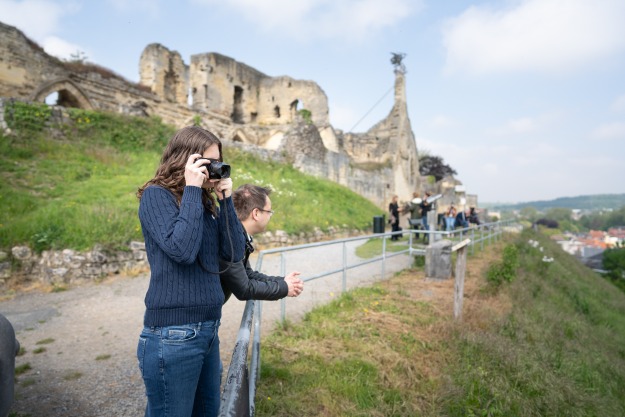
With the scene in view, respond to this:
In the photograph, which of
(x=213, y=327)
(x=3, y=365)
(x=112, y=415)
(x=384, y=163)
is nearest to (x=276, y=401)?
(x=112, y=415)

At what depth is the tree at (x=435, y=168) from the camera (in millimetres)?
42069

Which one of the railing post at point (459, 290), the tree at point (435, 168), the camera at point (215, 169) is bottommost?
the railing post at point (459, 290)

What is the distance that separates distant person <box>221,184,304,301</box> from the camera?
6.37 feet

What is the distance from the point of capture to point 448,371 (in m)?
3.76

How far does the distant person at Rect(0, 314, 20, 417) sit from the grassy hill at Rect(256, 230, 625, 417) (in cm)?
166

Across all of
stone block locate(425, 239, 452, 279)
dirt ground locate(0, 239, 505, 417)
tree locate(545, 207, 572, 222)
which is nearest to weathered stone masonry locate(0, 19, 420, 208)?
stone block locate(425, 239, 452, 279)

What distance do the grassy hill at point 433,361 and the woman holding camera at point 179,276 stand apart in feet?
5.14

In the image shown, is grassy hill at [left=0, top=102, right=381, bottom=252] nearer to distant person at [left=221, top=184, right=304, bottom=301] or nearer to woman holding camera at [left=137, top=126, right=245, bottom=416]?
distant person at [left=221, top=184, right=304, bottom=301]

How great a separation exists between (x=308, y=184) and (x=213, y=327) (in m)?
14.2

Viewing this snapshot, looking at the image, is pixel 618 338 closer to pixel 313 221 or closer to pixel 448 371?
pixel 448 371

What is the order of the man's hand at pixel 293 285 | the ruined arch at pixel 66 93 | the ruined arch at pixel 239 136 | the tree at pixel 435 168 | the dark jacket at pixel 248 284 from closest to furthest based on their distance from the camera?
the dark jacket at pixel 248 284
the man's hand at pixel 293 285
the ruined arch at pixel 66 93
the ruined arch at pixel 239 136
the tree at pixel 435 168

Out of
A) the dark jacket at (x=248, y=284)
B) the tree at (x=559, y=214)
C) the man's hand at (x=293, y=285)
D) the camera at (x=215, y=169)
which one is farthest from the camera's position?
the tree at (x=559, y=214)

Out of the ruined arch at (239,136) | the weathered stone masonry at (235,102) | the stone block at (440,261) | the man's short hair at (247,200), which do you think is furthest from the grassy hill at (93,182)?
the ruined arch at (239,136)

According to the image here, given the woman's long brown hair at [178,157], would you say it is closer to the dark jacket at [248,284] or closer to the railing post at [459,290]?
the dark jacket at [248,284]
